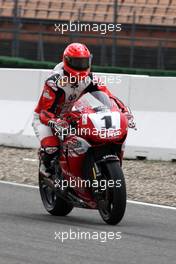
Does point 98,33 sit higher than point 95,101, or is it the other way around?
point 95,101

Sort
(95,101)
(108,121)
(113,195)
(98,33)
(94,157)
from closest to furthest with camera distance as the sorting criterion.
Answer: (113,195), (108,121), (94,157), (95,101), (98,33)

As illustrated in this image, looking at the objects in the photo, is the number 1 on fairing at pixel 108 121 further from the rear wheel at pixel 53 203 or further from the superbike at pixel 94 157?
the rear wheel at pixel 53 203

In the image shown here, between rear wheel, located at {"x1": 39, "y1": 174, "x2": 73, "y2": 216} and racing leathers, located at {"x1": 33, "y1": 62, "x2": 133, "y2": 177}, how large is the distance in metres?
0.36

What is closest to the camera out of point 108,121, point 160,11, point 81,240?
point 81,240

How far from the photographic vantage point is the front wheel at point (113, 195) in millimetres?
8461

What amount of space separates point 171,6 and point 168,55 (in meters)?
3.45

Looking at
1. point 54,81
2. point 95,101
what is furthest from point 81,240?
point 54,81

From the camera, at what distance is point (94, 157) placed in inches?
350

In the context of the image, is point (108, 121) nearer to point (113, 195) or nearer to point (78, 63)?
point (113, 195)

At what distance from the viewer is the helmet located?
930 cm

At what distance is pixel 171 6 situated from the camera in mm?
29281

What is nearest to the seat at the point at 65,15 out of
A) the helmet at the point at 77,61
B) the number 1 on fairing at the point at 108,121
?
the helmet at the point at 77,61

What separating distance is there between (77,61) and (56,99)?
41 centimetres

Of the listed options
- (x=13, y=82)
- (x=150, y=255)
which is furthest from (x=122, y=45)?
(x=150, y=255)
